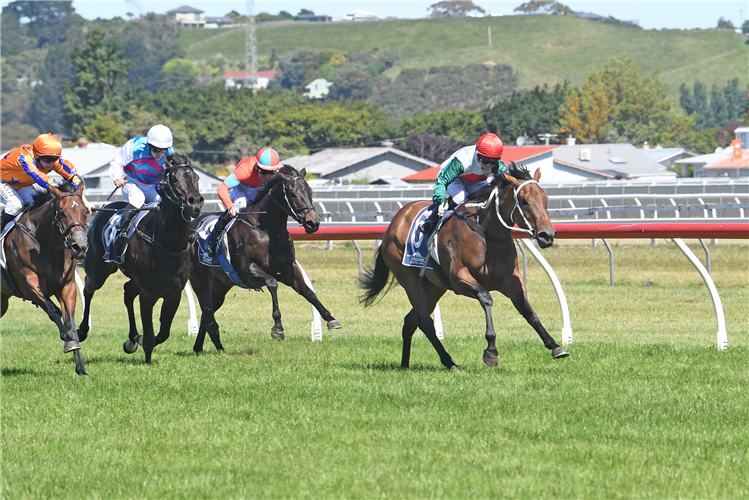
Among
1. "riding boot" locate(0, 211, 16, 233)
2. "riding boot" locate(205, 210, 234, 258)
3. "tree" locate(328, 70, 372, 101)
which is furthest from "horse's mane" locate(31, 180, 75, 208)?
"tree" locate(328, 70, 372, 101)

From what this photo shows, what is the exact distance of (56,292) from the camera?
344 inches

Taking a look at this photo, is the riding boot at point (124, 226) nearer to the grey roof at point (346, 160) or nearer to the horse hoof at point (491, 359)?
the horse hoof at point (491, 359)

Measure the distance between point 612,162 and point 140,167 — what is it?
2391 inches

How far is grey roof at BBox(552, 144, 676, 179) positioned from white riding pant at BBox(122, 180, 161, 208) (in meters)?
54.3

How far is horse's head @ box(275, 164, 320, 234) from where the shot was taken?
9.41 metres

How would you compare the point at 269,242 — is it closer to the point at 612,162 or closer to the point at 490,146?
the point at 490,146

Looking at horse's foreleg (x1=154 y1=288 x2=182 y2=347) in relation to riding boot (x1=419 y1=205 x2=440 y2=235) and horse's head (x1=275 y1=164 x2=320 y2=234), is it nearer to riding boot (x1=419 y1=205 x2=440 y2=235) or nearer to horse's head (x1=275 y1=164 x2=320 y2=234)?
horse's head (x1=275 y1=164 x2=320 y2=234)

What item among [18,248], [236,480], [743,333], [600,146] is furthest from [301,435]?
Answer: [600,146]

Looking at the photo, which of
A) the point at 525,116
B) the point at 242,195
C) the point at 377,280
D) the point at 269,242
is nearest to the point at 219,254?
the point at 269,242

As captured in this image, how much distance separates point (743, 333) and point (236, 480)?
24.1 feet

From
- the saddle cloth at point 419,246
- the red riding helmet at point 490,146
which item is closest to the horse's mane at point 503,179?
the red riding helmet at point 490,146

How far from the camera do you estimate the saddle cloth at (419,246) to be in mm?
8484

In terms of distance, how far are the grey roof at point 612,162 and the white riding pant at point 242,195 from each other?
53.6 m

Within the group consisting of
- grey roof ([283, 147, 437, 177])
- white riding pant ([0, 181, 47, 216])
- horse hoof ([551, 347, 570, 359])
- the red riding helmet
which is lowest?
grey roof ([283, 147, 437, 177])
